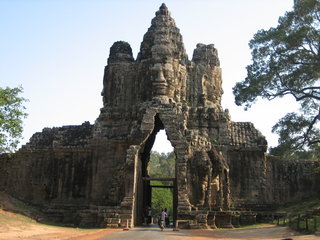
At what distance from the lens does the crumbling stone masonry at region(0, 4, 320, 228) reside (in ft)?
71.6

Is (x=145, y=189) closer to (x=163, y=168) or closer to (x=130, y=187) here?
(x=130, y=187)

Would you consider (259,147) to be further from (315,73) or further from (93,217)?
(93,217)

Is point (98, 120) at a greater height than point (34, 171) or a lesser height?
greater

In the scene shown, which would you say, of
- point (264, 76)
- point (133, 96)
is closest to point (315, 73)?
point (264, 76)

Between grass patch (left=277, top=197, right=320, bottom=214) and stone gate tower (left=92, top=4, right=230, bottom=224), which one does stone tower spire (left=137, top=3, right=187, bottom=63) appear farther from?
grass patch (left=277, top=197, right=320, bottom=214)

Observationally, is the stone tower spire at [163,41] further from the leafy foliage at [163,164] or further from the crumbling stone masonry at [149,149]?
the leafy foliage at [163,164]

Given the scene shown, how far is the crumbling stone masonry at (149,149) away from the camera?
71.6 feet

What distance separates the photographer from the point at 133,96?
26297 mm

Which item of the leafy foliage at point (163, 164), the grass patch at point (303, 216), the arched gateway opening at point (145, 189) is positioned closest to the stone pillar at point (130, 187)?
the arched gateway opening at point (145, 189)

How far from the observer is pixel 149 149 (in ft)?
86.0

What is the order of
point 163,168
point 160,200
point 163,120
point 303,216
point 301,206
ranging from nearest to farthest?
point 303,216, point 163,120, point 301,206, point 160,200, point 163,168

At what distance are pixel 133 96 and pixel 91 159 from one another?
4.85m

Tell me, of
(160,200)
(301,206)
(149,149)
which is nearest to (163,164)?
(160,200)

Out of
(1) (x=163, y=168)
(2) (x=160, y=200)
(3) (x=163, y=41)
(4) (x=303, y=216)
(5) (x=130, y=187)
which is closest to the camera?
(4) (x=303, y=216)
